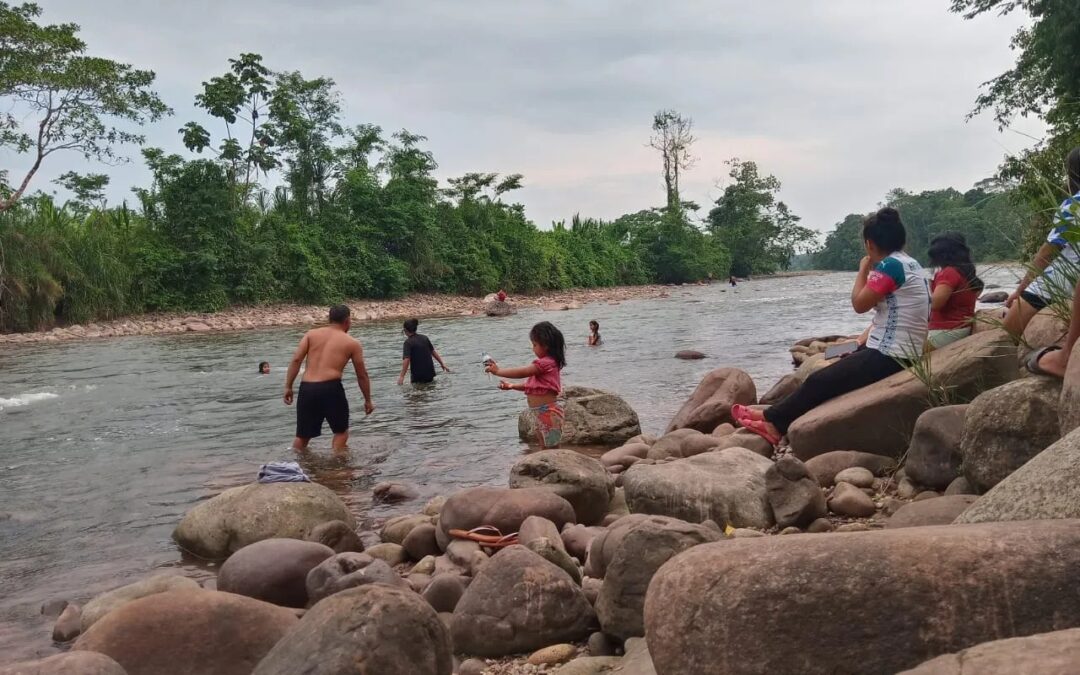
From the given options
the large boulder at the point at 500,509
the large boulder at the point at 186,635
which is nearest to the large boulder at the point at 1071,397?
the large boulder at the point at 500,509

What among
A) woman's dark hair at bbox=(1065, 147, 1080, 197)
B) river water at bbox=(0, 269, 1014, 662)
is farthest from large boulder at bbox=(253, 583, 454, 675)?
woman's dark hair at bbox=(1065, 147, 1080, 197)

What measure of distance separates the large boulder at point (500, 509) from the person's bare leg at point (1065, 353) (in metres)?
2.62

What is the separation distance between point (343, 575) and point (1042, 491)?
288 cm

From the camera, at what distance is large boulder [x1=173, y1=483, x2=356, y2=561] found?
5234 mm

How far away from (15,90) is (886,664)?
3124 cm

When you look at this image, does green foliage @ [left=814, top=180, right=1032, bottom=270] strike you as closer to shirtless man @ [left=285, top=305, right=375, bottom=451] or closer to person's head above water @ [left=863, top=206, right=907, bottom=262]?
person's head above water @ [left=863, top=206, right=907, bottom=262]

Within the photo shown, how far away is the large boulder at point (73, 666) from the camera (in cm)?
289

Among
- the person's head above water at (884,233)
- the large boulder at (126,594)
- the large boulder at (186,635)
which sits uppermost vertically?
the person's head above water at (884,233)

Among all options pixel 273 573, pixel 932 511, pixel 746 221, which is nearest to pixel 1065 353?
pixel 932 511

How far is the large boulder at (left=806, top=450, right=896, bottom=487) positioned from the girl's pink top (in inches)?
121

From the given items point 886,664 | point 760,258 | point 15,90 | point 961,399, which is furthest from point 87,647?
point 760,258

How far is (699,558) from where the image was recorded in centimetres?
245

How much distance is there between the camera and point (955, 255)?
6.48 metres

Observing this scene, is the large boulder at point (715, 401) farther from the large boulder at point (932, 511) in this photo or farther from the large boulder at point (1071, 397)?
the large boulder at point (1071, 397)
